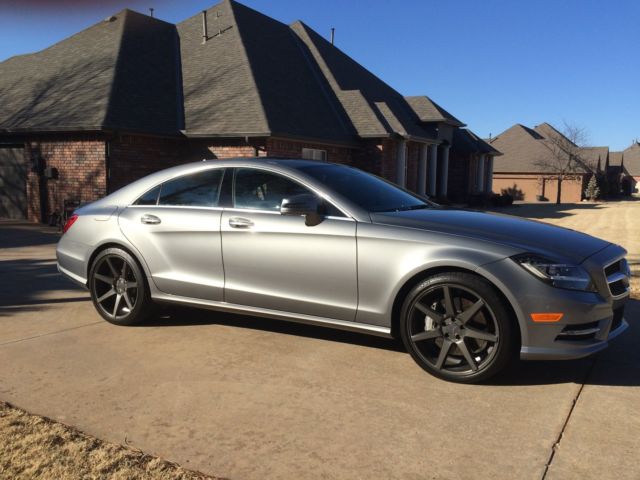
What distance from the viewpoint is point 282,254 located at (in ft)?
14.4

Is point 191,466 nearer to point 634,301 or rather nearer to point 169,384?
point 169,384

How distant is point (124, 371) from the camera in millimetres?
4070

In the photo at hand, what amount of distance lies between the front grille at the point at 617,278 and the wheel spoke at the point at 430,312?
46.0 inches

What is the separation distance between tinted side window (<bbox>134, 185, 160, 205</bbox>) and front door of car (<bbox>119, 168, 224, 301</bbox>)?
0.03 feet

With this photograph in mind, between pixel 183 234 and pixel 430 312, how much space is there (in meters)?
2.30

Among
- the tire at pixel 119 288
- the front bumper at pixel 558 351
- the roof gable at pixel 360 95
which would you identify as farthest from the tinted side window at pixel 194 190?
the roof gable at pixel 360 95

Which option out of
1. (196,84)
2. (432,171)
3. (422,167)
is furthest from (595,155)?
(196,84)

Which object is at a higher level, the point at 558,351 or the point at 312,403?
the point at 558,351

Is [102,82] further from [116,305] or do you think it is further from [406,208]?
[406,208]

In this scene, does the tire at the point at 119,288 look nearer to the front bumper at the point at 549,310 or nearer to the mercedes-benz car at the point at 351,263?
the mercedes-benz car at the point at 351,263

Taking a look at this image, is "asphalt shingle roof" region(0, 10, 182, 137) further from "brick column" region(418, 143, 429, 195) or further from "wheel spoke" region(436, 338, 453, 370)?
"wheel spoke" region(436, 338, 453, 370)

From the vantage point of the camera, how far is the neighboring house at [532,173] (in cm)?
4772

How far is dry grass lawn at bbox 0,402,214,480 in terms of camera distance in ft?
8.77

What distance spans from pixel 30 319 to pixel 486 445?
454 cm
